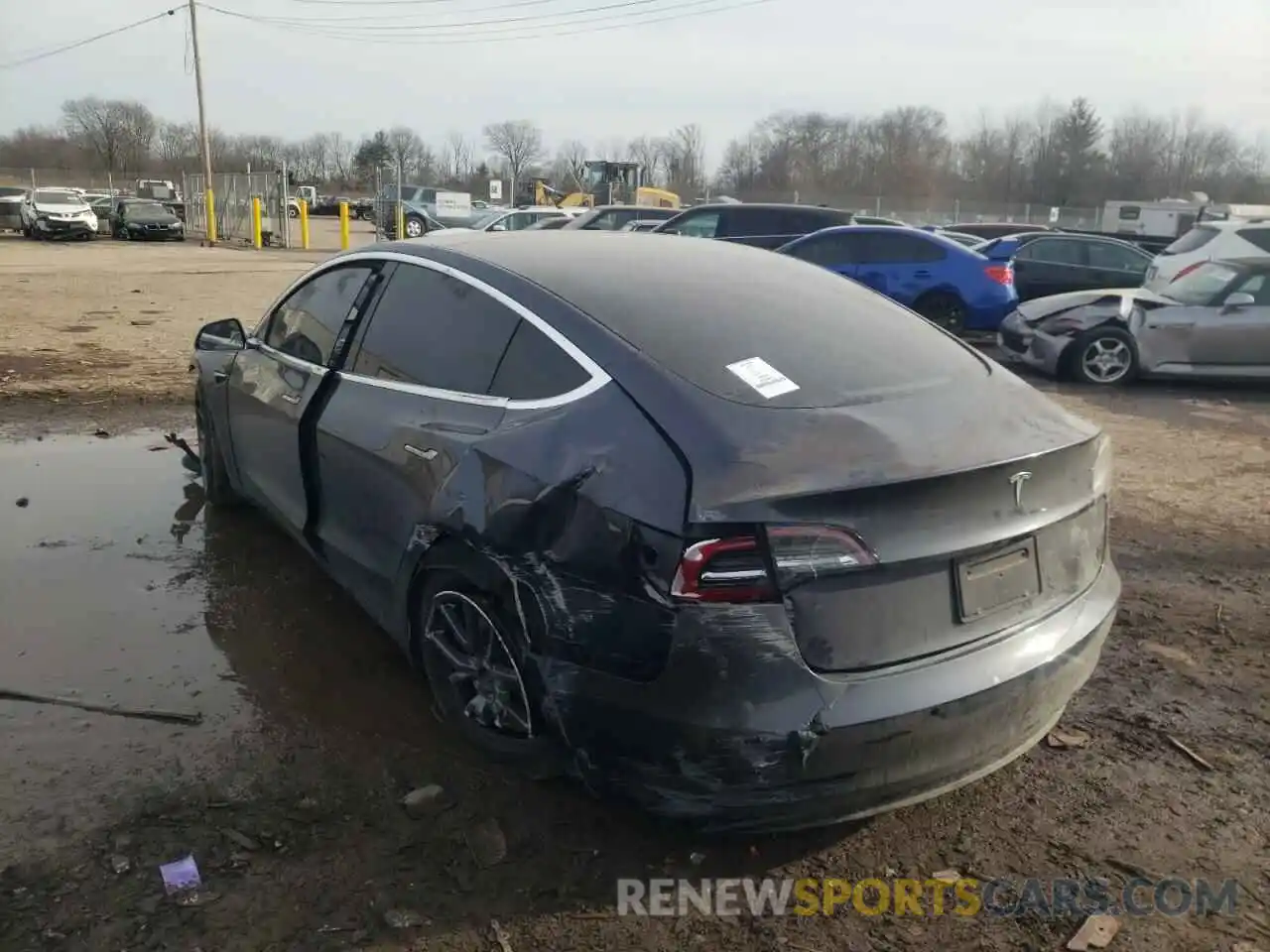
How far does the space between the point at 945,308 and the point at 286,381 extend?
10427 millimetres

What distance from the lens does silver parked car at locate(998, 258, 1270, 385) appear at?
9742mm

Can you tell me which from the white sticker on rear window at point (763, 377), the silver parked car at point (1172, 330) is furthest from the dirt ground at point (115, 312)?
the silver parked car at point (1172, 330)

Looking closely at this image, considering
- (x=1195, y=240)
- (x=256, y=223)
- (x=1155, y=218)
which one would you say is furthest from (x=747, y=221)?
(x=1155, y=218)

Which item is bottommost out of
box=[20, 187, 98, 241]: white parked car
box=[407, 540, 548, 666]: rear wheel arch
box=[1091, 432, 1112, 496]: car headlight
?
box=[407, 540, 548, 666]: rear wheel arch

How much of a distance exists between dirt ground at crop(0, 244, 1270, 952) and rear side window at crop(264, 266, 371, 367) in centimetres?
107

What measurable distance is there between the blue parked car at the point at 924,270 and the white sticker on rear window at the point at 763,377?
10.3 metres

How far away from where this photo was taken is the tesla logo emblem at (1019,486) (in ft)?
8.52

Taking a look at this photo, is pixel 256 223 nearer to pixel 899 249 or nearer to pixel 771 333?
pixel 899 249

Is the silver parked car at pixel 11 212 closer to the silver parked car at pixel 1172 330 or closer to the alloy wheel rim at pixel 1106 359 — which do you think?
the silver parked car at pixel 1172 330

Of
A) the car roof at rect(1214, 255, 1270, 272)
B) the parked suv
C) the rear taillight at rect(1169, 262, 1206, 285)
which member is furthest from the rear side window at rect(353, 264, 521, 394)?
the parked suv

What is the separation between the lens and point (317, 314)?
4.33m

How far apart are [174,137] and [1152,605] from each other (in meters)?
94.8

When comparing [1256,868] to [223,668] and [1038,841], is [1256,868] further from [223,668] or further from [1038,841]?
[223,668]

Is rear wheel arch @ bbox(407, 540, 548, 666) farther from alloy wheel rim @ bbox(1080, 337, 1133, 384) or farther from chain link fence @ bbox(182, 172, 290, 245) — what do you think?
chain link fence @ bbox(182, 172, 290, 245)
